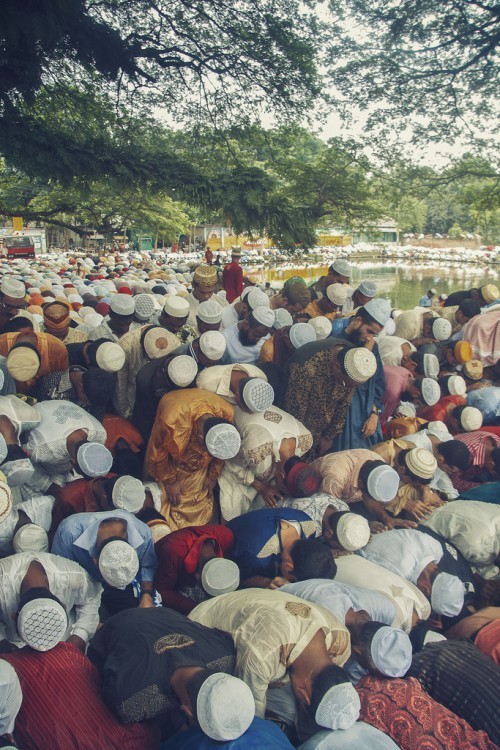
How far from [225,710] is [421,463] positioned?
6.72 feet

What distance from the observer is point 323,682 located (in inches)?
71.1

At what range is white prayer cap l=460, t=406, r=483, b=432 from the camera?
4.12 meters

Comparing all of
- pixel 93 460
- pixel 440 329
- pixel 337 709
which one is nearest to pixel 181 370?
Result: pixel 93 460

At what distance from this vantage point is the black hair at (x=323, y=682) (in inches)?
70.2

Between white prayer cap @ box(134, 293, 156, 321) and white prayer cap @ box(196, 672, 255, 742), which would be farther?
white prayer cap @ box(134, 293, 156, 321)

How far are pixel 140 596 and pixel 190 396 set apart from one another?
43.4 inches

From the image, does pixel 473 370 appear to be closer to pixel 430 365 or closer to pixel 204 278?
pixel 430 365

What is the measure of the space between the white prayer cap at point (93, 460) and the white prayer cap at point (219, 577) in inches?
31.1

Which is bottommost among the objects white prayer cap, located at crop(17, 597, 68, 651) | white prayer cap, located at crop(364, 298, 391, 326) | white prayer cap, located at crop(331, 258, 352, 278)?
white prayer cap, located at crop(17, 597, 68, 651)

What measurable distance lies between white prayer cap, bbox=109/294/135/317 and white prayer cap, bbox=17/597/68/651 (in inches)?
109

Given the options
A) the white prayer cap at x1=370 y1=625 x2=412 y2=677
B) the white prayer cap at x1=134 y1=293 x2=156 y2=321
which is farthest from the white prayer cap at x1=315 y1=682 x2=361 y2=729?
the white prayer cap at x1=134 y1=293 x2=156 y2=321

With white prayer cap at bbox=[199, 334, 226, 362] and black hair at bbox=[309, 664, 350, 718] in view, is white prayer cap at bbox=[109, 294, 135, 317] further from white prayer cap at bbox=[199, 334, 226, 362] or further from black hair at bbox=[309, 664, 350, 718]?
black hair at bbox=[309, 664, 350, 718]

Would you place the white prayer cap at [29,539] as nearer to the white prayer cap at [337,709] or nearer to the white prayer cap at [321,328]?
the white prayer cap at [337,709]

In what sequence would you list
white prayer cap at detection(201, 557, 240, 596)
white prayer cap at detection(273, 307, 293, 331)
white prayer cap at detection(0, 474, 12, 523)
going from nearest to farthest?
white prayer cap at detection(0, 474, 12, 523), white prayer cap at detection(201, 557, 240, 596), white prayer cap at detection(273, 307, 293, 331)
